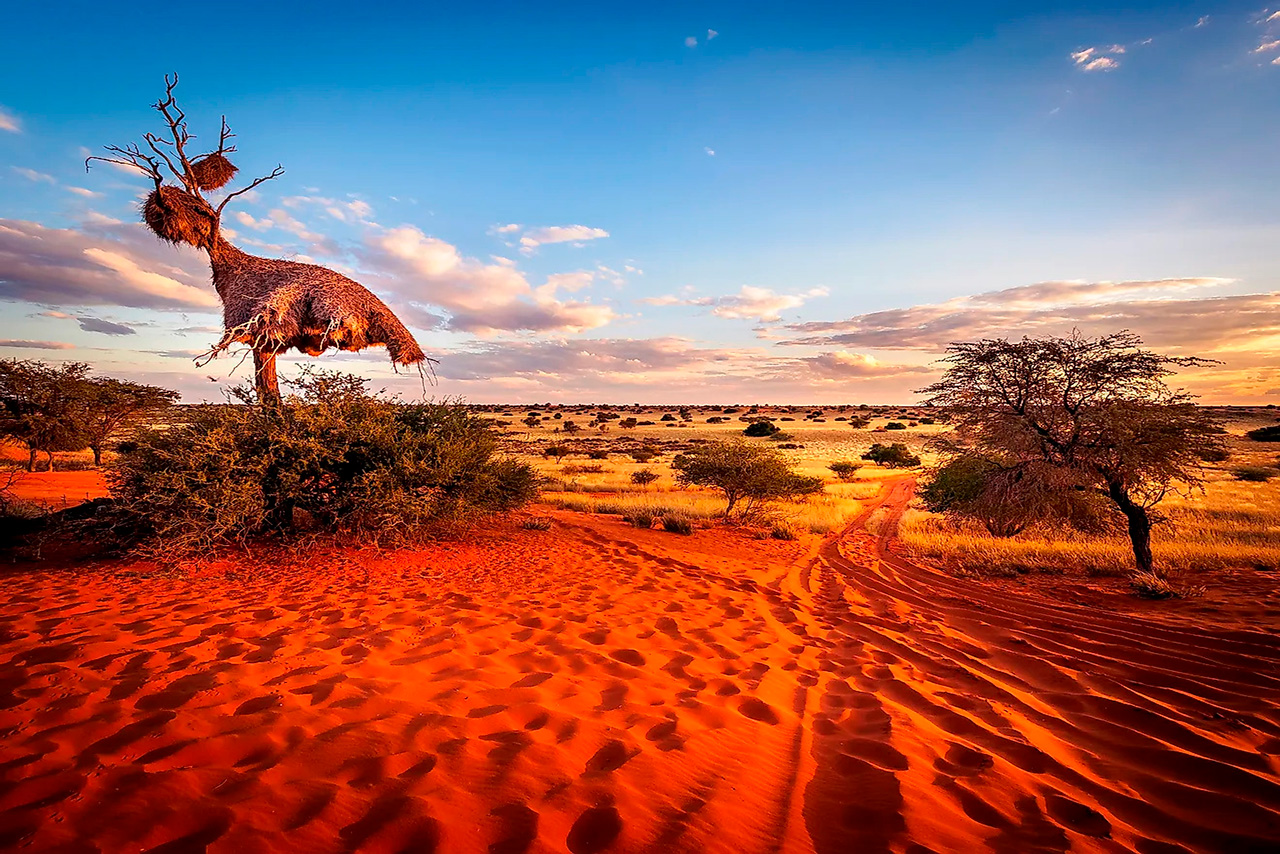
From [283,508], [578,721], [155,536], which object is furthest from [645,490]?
[578,721]

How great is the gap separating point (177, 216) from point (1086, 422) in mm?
16363

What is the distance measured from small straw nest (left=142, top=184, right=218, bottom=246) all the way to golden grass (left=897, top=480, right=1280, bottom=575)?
50.2 ft

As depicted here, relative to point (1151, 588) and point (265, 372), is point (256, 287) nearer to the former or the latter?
point (265, 372)

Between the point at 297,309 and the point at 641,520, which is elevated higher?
the point at 297,309

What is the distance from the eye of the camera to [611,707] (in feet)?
13.8

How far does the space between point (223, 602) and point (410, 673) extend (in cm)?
315

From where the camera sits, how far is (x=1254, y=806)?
3.03 meters

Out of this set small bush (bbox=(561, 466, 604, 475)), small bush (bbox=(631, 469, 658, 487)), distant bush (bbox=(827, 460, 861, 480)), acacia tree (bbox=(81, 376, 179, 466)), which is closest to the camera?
acacia tree (bbox=(81, 376, 179, 466))

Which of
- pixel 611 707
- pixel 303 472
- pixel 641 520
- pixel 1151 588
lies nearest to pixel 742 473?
pixel 641 520

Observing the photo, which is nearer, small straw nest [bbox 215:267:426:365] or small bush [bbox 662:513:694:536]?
small straw nest [bbox 215:267:426:365]

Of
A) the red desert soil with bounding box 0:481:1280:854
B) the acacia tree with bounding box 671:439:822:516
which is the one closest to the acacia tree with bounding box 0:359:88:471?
the red desert soil with bounding box 0:481:1280:854

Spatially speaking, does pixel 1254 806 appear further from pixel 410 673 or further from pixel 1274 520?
pixel 1274 520

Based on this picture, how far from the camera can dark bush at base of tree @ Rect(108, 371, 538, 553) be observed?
23.7 feet

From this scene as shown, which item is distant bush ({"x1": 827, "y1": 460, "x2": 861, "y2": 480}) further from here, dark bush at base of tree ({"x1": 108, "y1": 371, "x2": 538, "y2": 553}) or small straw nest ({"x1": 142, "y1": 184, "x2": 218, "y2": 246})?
small straw nest ({"x1": 142, "y1": 184, "x2": 218, "y2": 246})
